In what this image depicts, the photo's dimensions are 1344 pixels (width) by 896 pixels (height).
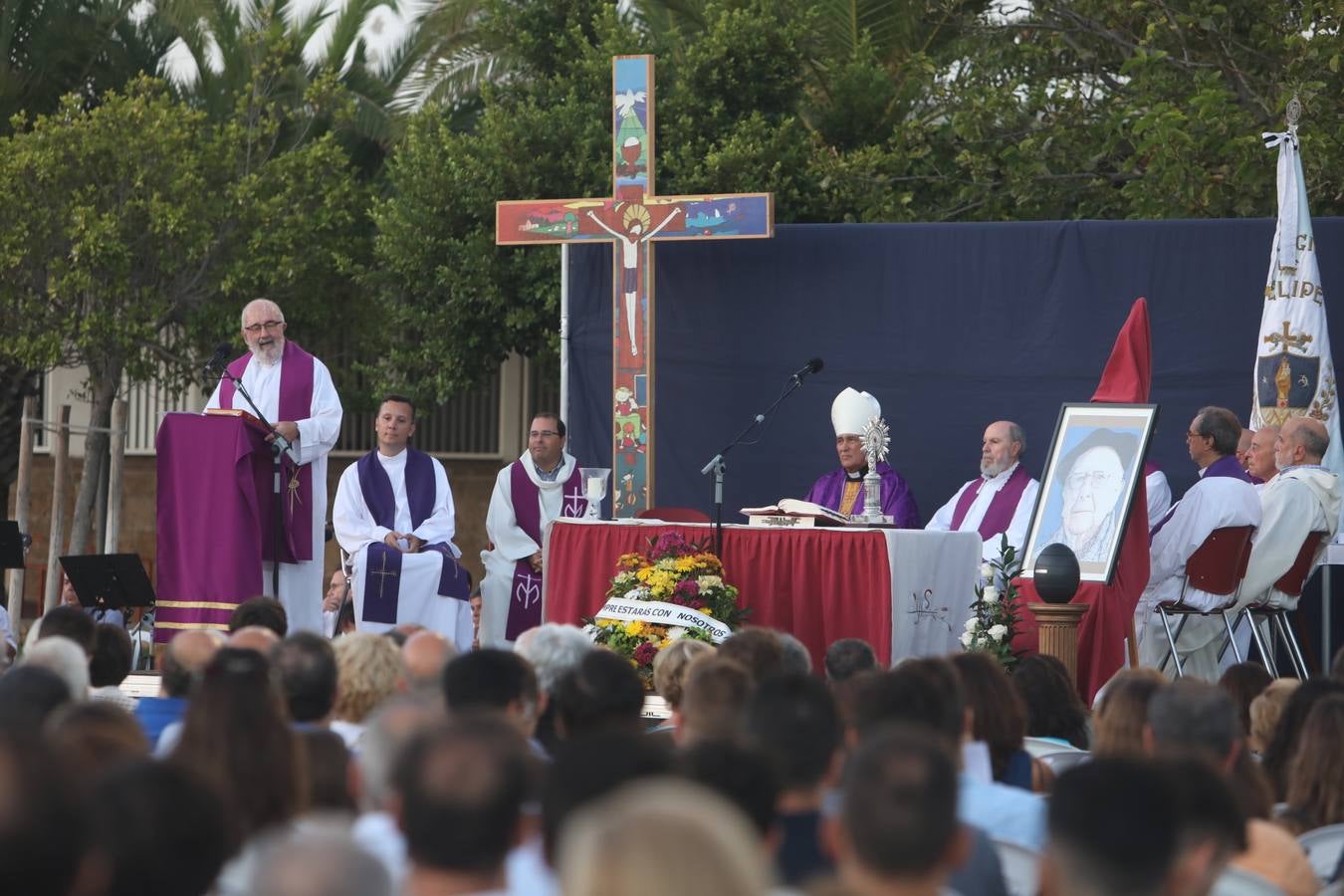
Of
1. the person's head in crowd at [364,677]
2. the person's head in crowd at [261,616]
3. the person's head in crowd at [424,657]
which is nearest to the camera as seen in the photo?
the person's head in crowd at [364,677]

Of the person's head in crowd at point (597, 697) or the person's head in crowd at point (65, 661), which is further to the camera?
the person's head in crowd at point (65, 661)

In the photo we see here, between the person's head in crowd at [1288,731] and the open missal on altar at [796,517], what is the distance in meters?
4.53

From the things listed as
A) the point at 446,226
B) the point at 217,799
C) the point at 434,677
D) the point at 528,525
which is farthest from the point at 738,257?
the point at 217,799

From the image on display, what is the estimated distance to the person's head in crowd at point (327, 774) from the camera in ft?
12.5

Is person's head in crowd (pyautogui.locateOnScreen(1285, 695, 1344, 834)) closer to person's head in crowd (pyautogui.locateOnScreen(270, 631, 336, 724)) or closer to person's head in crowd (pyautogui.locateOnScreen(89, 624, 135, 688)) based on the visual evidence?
person's head in crowd (pyautogui.locateOnScreen(270, 631, 336, 724))

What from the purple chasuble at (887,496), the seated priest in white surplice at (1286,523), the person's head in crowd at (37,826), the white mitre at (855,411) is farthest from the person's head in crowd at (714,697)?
the white mitre at (855,411)

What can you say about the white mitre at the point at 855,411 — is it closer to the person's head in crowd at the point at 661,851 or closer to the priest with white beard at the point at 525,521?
the priest with white beard at the point at 525,521

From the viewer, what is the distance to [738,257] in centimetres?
1246

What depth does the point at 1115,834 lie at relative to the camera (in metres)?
2.71

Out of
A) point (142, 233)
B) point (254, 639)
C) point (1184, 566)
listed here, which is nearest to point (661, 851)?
point (254, 639)

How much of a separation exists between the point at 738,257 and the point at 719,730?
338 inches

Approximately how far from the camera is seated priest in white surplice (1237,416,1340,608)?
9.44 m

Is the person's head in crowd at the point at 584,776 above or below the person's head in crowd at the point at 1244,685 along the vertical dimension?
above

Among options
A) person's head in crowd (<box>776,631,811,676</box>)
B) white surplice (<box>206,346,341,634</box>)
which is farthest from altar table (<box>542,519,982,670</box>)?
person's head in crowd (<box>776,631,811,676</box>)
